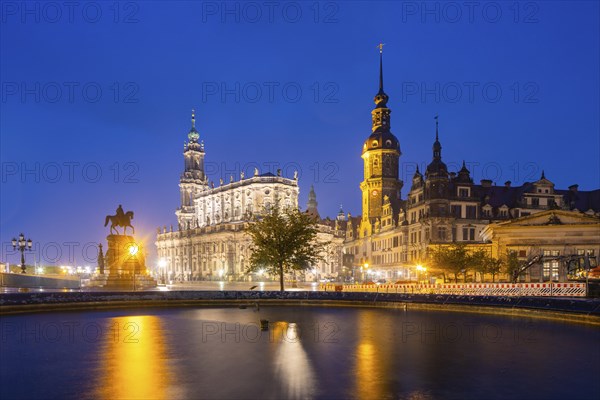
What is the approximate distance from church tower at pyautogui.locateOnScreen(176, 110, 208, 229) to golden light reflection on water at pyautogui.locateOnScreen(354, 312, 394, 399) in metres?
153

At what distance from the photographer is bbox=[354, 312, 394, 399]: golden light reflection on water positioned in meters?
9.59

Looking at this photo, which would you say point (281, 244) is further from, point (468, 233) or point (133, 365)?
point (468, 233)

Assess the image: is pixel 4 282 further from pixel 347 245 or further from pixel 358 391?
pixel 347 245

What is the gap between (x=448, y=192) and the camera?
66.0 metres

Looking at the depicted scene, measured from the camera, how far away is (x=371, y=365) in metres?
11.9

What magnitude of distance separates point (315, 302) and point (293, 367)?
19.2 metres

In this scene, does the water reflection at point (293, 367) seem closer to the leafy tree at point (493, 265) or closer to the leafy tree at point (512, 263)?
the leafy tree at point (493, 265)

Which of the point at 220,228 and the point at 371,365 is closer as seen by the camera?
the point at 371,365

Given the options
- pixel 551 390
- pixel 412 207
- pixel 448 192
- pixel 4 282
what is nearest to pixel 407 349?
pixel 551 390

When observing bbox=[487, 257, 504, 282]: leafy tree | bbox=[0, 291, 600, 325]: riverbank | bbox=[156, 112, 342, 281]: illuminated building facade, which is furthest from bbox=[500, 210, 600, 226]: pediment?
bbox=[156, 112, 342, 281]: illuminated building facade

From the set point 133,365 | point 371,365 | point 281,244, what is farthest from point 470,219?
point 133,365

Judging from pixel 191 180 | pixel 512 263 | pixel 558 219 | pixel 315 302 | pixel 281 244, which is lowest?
pixel 315 302

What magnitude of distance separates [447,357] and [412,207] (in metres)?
61.2

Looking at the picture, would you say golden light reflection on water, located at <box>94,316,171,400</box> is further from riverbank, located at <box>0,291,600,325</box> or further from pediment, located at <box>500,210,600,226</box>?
pediment, located at <box>500,210,600,226</box>
